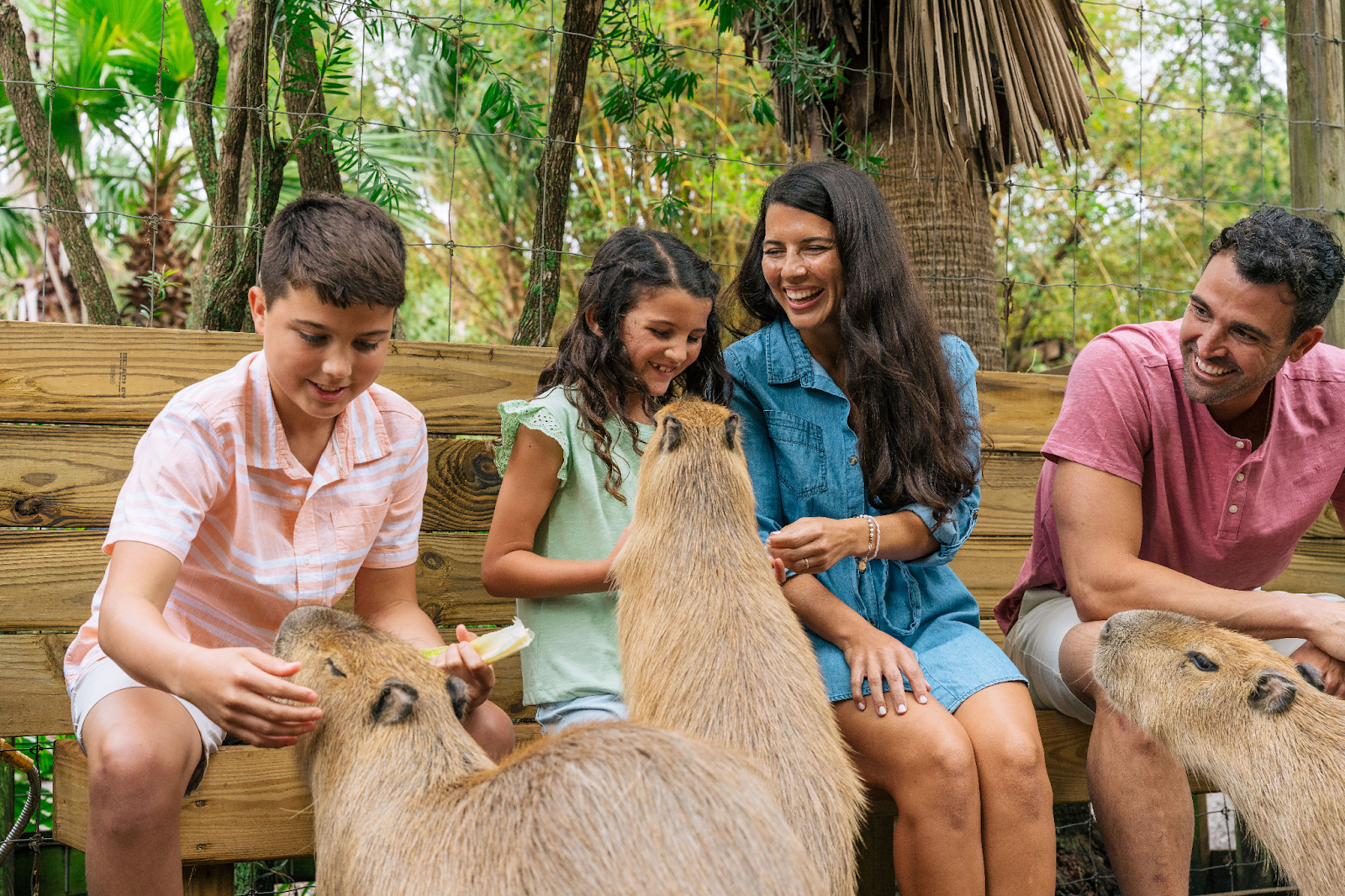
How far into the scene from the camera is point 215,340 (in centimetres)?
326

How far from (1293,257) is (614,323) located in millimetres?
1892

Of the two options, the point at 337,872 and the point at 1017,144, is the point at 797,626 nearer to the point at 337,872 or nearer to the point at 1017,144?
the point at 337,872

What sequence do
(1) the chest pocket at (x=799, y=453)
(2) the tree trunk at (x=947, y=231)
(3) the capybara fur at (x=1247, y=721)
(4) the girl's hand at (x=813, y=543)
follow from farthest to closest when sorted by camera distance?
(2) the tree trunk at (x=947, y=231) < (1) the chest pocket at (x=799, y=453) < (4) the girl's hand at (x=813, y=543) < (3) the capybara fur at (x=1247, y=721)

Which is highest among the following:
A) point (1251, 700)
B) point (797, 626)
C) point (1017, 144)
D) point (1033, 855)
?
point (1017, 144)

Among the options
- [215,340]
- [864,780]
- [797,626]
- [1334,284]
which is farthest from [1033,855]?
[215,340]

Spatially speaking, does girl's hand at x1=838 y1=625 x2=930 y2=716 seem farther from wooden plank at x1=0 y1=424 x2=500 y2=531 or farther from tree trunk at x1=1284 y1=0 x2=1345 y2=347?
tree trunk at x1=1284 y1=0 x2=1345 y2=347

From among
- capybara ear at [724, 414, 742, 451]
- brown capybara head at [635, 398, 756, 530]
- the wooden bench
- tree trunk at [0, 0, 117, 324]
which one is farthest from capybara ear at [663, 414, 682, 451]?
tree trunk at [0, 0, 117, 324]

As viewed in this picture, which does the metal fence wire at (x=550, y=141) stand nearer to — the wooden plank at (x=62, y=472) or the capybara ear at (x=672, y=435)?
the wooden plank at (x=62, y=472)

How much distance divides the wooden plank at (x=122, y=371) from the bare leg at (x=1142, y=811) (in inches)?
84.2

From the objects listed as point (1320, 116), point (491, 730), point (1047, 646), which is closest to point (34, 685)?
point (491, 730)

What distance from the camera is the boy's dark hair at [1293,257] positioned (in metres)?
2.91

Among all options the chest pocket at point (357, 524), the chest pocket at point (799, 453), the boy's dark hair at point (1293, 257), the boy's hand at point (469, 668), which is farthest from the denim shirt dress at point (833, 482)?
the chest pocket at point (357, 524)

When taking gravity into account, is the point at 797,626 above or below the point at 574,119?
below

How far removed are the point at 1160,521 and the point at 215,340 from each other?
2.94 meters
